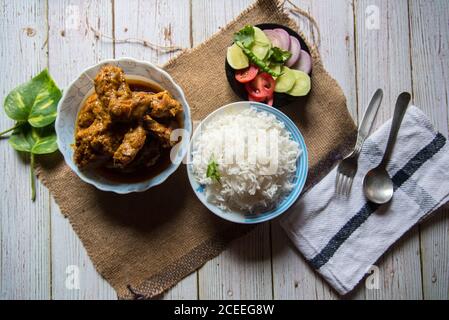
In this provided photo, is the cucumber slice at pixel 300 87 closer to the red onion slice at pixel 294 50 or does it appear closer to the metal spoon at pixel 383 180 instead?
the red onion slice at pixel 294 50

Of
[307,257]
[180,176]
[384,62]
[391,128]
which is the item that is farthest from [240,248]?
[384,62]

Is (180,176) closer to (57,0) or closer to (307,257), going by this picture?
(307,257)

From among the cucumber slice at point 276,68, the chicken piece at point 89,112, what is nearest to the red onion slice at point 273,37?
the cucumber slice at point 276,68

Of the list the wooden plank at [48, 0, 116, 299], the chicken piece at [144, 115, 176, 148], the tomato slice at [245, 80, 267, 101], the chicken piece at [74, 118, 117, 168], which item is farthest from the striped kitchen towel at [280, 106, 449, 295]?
the wooden plank at [48, 0, 116, 299]

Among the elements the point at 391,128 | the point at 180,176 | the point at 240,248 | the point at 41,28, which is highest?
the point at 41,28

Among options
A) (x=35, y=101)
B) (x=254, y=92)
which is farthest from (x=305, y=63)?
(x=35, y=101)
